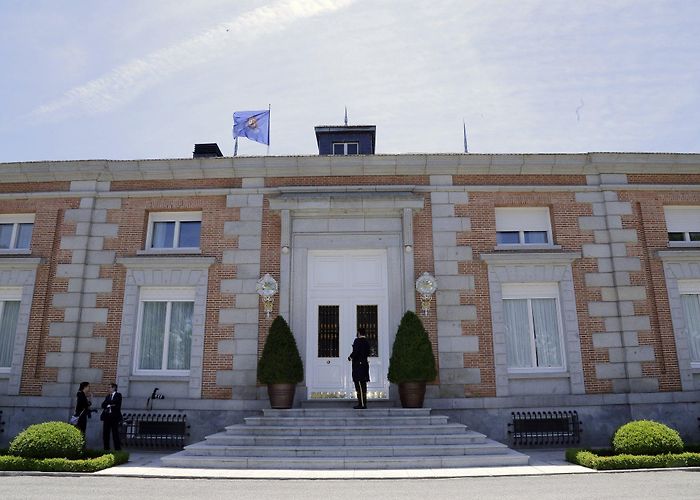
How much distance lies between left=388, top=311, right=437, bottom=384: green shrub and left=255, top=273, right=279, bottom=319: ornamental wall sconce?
11.7 ft

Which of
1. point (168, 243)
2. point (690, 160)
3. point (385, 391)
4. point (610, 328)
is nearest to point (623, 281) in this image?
point (610, 328)

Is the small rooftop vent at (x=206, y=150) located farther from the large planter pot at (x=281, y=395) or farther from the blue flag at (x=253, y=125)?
the large planter pot at (x=281, y=395)

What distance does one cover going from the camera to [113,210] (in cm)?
1515

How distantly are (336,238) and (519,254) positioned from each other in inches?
203

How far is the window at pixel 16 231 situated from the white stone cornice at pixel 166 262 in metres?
3.34

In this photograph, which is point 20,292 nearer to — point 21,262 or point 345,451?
point 21,262

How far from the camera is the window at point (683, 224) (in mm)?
14961

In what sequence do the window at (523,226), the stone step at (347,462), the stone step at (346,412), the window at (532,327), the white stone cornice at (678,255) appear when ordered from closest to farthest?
the stone step at (347,462), the stone step at (346,412), the window at (532,327), the white stone cornice at (678,255), the window at (523,226)

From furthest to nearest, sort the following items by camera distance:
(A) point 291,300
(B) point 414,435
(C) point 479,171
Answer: (C) point 479,171, (A) point 291,300, (B) point 414,435

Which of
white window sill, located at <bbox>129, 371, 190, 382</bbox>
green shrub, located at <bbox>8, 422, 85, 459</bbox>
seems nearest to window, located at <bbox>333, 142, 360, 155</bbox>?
white window sill, located at <bbox>129, 371, 190, 382</bbox>

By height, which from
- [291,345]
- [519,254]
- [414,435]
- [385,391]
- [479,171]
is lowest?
[414,435]

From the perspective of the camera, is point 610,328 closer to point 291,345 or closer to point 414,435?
point 414,435

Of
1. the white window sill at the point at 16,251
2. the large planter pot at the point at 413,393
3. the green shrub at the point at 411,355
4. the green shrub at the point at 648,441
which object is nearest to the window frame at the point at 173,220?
the white window sill at the point at 16,251

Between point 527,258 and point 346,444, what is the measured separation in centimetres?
712
